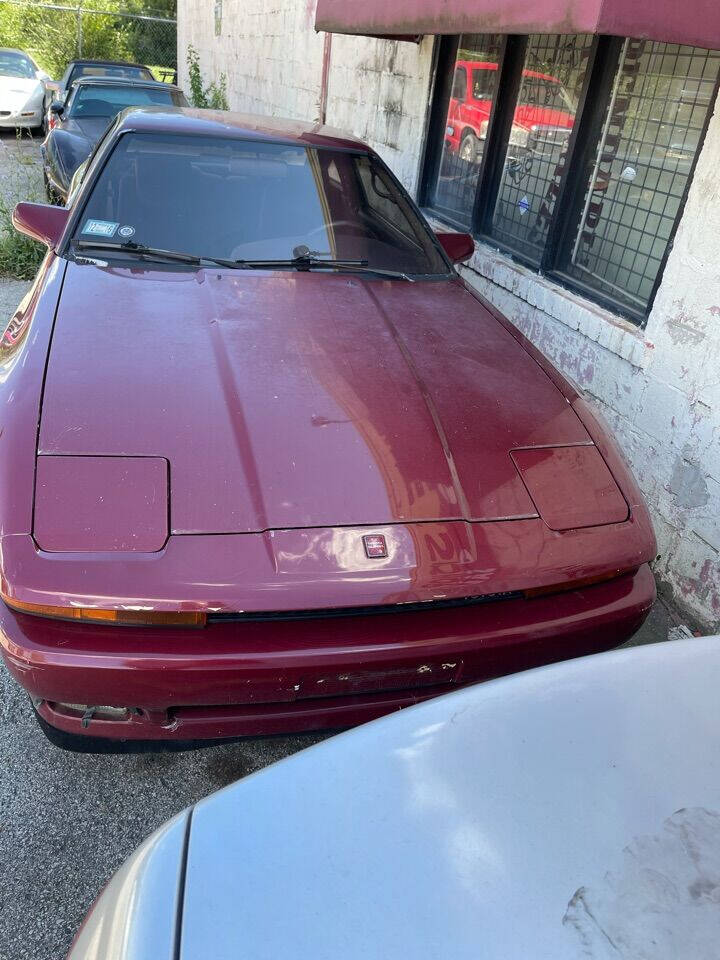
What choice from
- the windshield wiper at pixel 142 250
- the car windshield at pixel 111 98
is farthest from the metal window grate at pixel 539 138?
the car windshield at pixel 111 98

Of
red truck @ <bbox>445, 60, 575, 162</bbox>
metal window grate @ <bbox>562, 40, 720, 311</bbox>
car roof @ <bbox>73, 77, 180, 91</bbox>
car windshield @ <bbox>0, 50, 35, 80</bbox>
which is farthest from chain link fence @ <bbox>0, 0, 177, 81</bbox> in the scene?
metal window grate @ <bbox>562, 40, 720, 311</bbox>

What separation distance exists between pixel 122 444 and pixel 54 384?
340mm

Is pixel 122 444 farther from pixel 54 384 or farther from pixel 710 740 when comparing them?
pixel 710 740

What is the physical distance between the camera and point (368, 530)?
1836mm

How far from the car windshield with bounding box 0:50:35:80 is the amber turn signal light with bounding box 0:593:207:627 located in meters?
14.1

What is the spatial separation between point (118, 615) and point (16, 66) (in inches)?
570

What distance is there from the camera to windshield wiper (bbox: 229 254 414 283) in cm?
293

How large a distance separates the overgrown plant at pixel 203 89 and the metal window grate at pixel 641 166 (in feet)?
31.7

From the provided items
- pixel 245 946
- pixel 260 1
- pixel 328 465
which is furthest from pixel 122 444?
pixel 260 1

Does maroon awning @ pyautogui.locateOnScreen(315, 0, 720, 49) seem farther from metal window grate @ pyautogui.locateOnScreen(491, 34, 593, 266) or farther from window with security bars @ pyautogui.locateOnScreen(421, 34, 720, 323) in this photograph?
metal window grate @ pyautogui.locateOnScreen(491, 34, 593, 266)

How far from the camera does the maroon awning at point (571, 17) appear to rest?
2.52m

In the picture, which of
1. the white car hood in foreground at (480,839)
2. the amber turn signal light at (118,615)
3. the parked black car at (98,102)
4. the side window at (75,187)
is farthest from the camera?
the parked black car at (98,102)

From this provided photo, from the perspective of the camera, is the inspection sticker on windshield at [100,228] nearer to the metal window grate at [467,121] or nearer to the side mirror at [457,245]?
the side mirror at [457,245]

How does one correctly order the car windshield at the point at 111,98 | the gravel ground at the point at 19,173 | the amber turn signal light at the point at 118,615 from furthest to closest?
the car windshield at the point at 111,98 < the gravel ground at the point at 19,173 < the amber turn signal light at the point at 118,615
